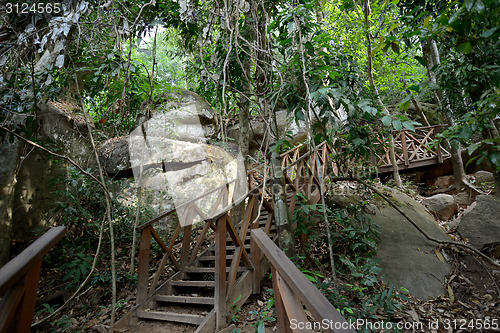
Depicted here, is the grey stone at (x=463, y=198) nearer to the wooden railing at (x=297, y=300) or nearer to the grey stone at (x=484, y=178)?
the grey stone at (x=484, y=178)

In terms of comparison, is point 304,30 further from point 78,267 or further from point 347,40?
point 347,40

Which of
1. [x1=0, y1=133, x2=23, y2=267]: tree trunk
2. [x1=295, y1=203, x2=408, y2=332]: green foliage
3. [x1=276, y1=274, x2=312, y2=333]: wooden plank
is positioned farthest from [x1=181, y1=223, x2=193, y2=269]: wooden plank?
[x1=276, y1=274, x2=312, y2=333]: wooden plank

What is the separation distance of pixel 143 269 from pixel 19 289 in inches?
88.3

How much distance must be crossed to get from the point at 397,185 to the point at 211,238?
6.40 meters

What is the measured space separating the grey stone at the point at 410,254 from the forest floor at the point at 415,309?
6.5 inches

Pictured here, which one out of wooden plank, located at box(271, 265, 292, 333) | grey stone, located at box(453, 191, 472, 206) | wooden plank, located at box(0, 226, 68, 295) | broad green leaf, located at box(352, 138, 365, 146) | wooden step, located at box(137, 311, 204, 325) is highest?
broad green leaf, located at box(352, 138, 365, 146)

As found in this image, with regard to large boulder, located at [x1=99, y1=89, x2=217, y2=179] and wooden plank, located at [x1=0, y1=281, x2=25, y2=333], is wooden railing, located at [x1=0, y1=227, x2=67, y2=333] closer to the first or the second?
wooden plank, located at [x1=0, y1=281, x2=25, y2=333]

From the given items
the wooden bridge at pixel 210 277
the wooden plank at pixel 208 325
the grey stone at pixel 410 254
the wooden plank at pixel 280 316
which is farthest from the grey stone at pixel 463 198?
the wooden plank at pixel 280 316

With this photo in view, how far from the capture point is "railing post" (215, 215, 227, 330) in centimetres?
287

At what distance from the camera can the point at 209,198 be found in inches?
285

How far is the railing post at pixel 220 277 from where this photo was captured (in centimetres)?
287

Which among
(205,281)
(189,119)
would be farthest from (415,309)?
(189,119)

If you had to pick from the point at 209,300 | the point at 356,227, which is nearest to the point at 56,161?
the point at 209,300

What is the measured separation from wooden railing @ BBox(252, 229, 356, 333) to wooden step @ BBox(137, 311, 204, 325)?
5.63ft
